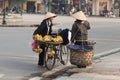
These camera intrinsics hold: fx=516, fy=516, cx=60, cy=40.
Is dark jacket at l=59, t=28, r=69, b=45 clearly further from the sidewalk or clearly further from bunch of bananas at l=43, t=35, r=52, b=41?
the sidewalk

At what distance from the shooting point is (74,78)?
1228 cm

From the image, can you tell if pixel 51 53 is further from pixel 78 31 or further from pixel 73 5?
pixel 73 5

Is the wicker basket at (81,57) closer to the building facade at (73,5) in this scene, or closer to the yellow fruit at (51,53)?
the yellow fruit at (51,53)

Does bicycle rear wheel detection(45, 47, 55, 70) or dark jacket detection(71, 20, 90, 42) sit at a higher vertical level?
dark jacket detection(71, 20, 90, 42)

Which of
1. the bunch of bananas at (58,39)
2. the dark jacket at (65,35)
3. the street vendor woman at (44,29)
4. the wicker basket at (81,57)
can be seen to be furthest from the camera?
the street vendor woman at (44,29)

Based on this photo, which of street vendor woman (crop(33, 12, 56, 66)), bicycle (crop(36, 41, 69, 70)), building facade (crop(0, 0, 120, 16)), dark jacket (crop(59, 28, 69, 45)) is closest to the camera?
bicycle (crop(36, 41, 69, 70))

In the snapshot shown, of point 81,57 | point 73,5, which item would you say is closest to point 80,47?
point 81,57

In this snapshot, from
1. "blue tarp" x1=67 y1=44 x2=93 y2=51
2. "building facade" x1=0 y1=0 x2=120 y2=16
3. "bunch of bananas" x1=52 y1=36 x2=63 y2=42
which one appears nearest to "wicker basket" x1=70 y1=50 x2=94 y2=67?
"blue tarp" x1=67 y1=44 x2=93 y2=51

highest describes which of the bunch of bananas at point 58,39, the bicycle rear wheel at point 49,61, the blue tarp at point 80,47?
the bunch of bananas at point 58,39

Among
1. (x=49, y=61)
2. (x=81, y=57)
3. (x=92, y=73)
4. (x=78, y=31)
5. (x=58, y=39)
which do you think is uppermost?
(x=78, y=31)

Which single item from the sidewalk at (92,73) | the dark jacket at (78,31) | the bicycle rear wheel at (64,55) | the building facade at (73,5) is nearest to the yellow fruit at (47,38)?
the dark jacket at (78,31)

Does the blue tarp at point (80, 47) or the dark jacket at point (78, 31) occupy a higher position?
the dark jacket at point (78, 31)

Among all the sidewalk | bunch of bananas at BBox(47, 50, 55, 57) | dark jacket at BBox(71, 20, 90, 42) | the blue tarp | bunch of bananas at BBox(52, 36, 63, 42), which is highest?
dark jacket at BBox(71, 20, 90, 42)

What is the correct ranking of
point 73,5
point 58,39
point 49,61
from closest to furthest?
point 58,39 → point 49,61 → point 73,5
